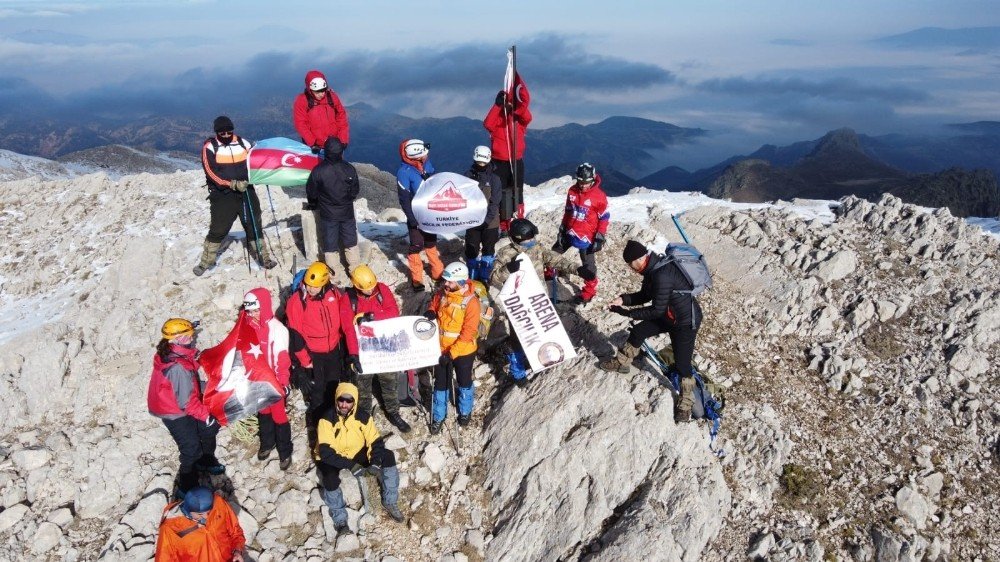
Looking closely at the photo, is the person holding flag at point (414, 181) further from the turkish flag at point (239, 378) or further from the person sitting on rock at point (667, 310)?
the person sitting on rock at point (667, 310)

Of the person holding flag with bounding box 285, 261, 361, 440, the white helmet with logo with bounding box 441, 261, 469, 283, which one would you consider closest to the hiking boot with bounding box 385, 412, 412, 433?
the person holding flag with bounding box 285, 261, 361, 440

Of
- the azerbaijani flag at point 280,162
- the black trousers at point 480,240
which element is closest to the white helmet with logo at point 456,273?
the black trousers at point 480,240

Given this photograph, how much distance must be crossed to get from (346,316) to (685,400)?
6.13 m

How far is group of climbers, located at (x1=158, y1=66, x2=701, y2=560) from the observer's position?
8297 mm

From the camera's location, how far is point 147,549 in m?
8.80

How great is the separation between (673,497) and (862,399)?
4.85 metres

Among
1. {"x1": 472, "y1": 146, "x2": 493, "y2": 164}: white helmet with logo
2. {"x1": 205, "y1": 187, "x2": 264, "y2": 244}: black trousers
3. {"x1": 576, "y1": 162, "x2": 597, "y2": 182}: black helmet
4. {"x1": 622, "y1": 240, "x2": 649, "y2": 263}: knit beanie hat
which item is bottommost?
{"x1": 622, "y1": 240, "x2": 649, "y2": 263}: knit beanie hat

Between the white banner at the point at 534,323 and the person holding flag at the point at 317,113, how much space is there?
579 cm

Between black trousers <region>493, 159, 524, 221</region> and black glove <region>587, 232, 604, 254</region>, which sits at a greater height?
black trousers <region>493, 159, 524, 221</region>

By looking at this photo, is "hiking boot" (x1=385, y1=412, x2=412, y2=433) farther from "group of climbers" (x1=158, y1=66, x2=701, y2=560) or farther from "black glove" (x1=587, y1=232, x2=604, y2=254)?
"black glove" (x1=587, y1=232, x2=604, y2=254)

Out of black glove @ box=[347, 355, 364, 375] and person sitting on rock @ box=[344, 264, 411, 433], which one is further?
black glove @ box=[347, 355, 364, 375]

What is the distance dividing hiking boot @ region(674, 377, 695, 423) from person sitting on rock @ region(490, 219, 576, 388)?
281cm

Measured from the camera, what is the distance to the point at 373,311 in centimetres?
948

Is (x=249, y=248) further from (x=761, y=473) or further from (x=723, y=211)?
(x=723, y=211)
